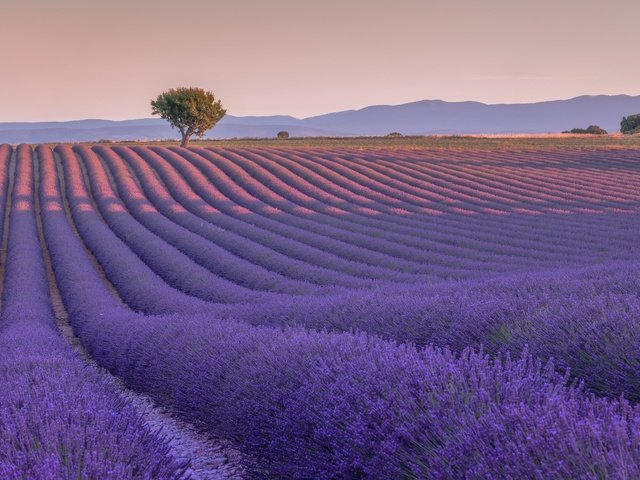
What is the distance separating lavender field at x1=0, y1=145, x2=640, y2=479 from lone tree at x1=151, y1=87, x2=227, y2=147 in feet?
89.1

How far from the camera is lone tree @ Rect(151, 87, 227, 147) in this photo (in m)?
50.1

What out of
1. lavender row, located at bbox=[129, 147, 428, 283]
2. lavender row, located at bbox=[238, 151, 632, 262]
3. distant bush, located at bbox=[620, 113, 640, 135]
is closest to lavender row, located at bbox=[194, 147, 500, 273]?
lavender row, located at bbox=[238, 151, 632, 262]

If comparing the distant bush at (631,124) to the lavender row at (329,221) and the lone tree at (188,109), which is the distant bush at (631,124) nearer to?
the lone tree at (188,109)

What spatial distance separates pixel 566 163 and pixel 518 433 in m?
35.4

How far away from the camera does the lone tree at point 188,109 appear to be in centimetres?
5012

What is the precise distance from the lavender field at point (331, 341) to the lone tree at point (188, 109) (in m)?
27.2

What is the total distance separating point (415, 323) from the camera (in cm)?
548

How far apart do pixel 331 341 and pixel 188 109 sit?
156ft

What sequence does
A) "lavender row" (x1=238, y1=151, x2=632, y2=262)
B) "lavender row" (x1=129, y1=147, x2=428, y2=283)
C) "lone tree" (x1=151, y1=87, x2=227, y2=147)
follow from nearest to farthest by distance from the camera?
"lavender row" (x1=129, y1=147, x2=428, y2=283)
"lavender row" (x1=238, y1=151, x2=632, y2=262)
"lone tree" (x1=151, y1=87, x2=227, y2=147)

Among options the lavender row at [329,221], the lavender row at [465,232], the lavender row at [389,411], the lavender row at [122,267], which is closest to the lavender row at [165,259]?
the lavender row at [122,267]

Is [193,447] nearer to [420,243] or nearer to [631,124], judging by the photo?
[420,243]

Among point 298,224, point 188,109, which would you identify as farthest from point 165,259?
point 188,109

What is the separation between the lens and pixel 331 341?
13.7 feet

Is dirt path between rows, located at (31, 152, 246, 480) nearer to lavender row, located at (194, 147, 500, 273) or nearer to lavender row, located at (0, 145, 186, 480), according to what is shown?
lavender row, located at (0, 145, 186, 480)
